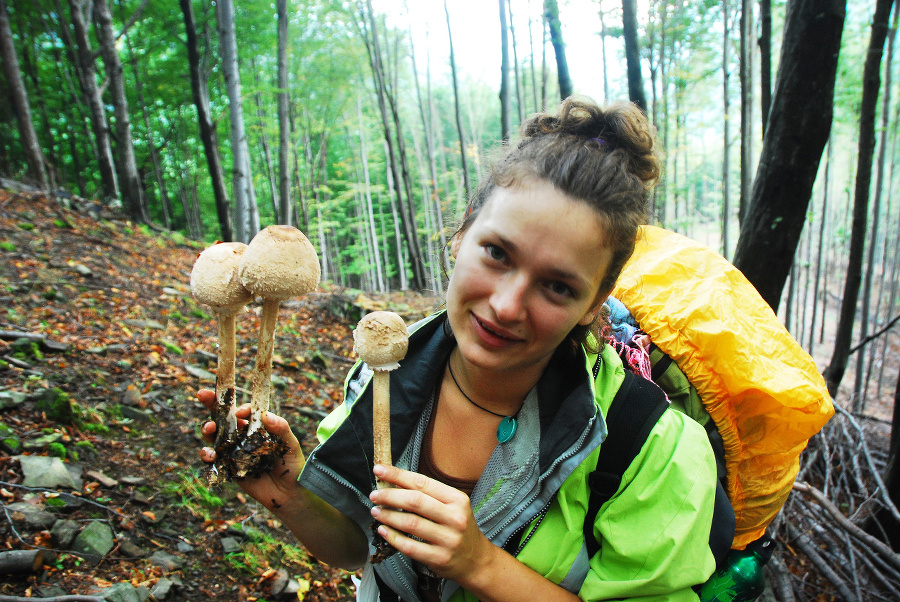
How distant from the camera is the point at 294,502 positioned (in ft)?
5.11

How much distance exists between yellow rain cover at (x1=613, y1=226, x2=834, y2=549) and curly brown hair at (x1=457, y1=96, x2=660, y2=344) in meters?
0.33

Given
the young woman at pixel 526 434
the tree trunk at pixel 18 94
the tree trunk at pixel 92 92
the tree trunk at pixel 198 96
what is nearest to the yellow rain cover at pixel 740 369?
the young woman at pixel 526 434

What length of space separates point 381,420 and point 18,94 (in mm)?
11247

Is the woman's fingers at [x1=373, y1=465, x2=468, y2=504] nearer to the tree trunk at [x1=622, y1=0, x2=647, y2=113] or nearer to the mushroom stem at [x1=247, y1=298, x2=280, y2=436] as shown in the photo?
the mushroom stem at [x1=247, y1=298, x2=280, y2=436]

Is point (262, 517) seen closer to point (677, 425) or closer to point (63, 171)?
point (677, 425)

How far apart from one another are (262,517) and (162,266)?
5535 millimetres

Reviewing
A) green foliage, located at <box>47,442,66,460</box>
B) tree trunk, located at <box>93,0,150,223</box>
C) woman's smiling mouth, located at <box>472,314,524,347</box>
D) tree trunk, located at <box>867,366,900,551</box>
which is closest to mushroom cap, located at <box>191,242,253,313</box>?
woman's smiling mouth, located at <box>472,314,524,347</box>

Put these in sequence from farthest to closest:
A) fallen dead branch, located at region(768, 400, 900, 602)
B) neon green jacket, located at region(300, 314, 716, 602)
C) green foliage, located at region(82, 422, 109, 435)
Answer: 1. green foliage, located at region(82, 422, 109, 435)
2. fallen dead branch, located at region(768, 400, 900, 602)
3. neon green jacket, located at region(300, 314, 716, 602)

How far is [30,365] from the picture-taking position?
333cm

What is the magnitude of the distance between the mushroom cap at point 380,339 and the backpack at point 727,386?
737mm

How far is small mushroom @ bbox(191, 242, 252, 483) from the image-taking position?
1280 millimetres

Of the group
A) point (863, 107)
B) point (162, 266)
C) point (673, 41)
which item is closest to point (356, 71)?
point (673, 41)

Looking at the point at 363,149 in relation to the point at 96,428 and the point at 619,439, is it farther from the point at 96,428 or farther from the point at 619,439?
the point at 619,439

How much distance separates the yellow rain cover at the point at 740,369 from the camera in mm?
1526
